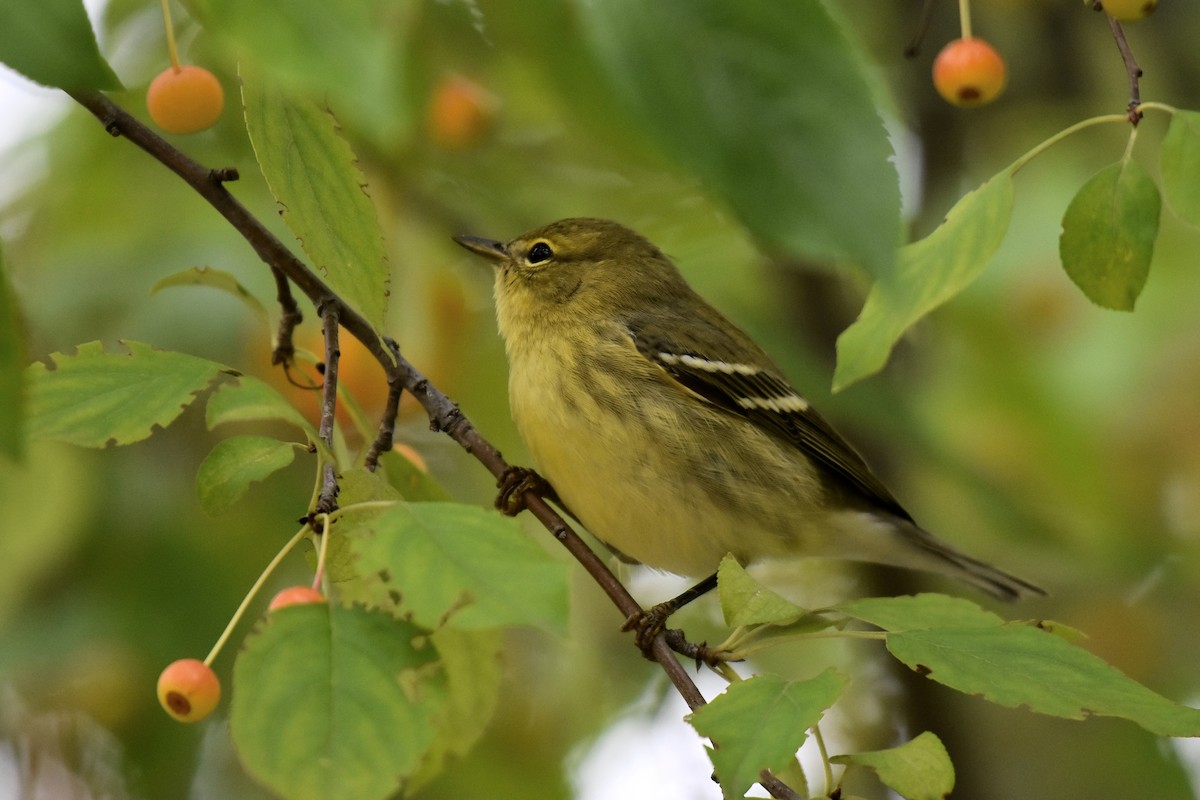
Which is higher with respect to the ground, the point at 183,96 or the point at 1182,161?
the point at 183,96

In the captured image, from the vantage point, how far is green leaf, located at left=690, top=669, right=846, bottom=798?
1.60 m

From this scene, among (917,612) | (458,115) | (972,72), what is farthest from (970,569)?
(917,612)

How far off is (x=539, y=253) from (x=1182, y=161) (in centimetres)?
264

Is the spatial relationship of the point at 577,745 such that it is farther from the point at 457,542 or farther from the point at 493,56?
the point at 457,542

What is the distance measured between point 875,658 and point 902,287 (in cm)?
364

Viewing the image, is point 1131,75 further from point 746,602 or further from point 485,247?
point 485,247

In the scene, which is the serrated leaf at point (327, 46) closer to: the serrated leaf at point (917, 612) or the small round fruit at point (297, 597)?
the small round fruit at point (297, 597)

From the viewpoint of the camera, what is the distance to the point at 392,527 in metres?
1.57

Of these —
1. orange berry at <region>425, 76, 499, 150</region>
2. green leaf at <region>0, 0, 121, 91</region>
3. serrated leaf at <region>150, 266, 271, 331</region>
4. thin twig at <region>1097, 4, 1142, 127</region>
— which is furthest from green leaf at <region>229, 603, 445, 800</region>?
orange berry at <region>425, 76, 499, 150</region>

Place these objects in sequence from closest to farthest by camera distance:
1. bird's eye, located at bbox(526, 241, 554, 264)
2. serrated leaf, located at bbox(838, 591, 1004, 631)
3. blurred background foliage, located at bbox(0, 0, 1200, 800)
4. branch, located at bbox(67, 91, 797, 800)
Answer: serrated leaf, located at bbox(838, 591, 1004, 631), branch, located at bbox(67, 91, 797, 800), blurred background foliage, located at bbox(0, 0, 1200, 800), bird's eye, located at bbox(526, 241, 554, 264)

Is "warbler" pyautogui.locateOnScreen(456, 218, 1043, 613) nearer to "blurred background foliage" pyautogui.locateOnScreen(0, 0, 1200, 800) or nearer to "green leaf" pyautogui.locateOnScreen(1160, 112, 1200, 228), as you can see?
"blurred background foliage" pyautogui.locateOnScreen(0, 0, 1200, 800)

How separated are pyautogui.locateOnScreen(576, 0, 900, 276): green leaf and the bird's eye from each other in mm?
3018

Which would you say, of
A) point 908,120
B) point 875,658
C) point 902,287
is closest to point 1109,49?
point 908,120

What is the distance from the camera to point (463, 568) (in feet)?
4.73
